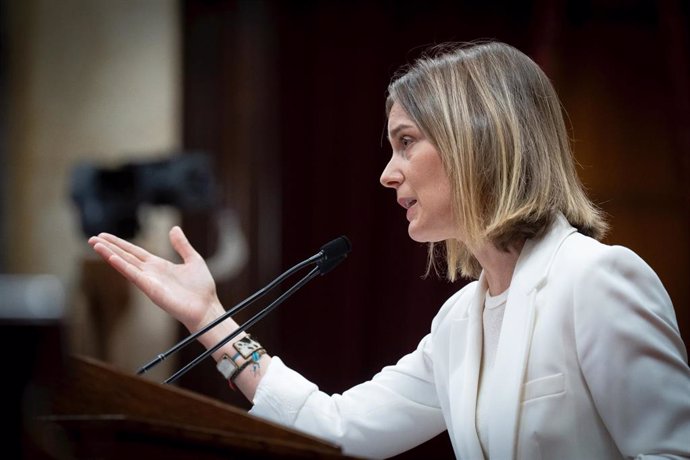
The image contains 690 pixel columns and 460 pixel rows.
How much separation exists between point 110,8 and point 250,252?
1159 millimetres

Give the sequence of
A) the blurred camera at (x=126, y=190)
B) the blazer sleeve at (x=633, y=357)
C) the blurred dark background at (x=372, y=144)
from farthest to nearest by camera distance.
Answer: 1. the blurred dark background at (x=372, y=144)
2. the blurred camera at (x=126, y=190)
3. the blazer sleeve at (x=633, y=357)

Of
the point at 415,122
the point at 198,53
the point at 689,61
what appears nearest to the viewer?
the point at 415,122

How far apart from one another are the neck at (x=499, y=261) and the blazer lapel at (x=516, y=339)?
47mm

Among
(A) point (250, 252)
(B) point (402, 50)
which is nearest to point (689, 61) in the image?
(B) point (402, 50)

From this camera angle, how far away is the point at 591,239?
1630mm

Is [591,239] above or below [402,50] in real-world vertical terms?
below

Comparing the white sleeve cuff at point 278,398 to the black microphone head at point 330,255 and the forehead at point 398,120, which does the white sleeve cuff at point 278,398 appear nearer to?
the black microphone head at point 330,255

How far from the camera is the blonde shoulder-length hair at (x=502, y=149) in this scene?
168cm

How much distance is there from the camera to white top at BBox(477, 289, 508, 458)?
5.38ft

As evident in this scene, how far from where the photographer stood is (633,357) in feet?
4.82

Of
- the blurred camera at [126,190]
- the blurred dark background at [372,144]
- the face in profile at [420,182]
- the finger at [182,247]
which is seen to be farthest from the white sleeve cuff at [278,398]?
the blurred dark background at [372,144]


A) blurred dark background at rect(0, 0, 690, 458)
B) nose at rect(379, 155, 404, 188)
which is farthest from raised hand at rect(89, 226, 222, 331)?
blurred dark background at rect(0, 0, 690, 458)

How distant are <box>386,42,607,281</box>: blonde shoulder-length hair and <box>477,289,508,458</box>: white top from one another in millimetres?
113

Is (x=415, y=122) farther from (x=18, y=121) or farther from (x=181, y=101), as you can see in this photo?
(x=18, y=121)
